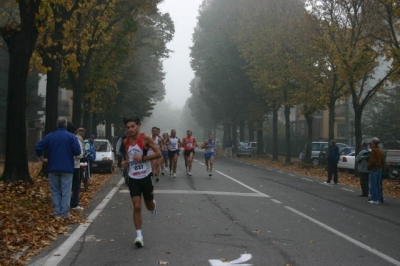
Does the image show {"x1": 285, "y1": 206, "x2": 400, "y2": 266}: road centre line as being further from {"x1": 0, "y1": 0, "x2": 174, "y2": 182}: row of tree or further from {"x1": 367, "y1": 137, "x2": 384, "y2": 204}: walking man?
{"x1": 0, "y1": 0, "x2": 174, "y2": 182}: row of tree

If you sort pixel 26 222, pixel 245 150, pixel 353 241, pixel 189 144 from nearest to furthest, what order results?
pixel 353 241 → pixel 26 222 → pixel 189 144 → pixel 245 150

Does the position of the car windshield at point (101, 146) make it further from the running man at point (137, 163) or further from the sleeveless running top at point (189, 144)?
the running man at point (137, 163)

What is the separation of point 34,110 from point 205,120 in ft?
125

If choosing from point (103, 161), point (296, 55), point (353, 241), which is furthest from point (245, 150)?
point (353, 241)

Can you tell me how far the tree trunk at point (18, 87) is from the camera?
14328 mm

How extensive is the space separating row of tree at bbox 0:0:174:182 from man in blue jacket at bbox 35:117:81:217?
9.94 ft

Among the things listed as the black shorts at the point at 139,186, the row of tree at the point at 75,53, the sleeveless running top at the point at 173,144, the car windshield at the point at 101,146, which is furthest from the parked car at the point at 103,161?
the black shorts at the point at 139,186

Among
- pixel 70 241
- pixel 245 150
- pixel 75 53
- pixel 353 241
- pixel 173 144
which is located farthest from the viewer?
pixel 245 150

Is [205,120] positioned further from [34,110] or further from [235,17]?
[34,110]

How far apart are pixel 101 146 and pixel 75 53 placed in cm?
685

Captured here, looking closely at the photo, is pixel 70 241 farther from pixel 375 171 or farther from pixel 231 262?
pixel 375 171

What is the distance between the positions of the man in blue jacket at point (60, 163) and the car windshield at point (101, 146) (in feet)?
51.6

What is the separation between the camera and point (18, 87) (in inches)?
574

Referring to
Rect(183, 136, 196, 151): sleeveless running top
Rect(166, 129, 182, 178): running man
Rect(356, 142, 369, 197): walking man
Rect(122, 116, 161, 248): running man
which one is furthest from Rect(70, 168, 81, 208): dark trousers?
Rect(183, 136, 196, 151): sleeveless running top
